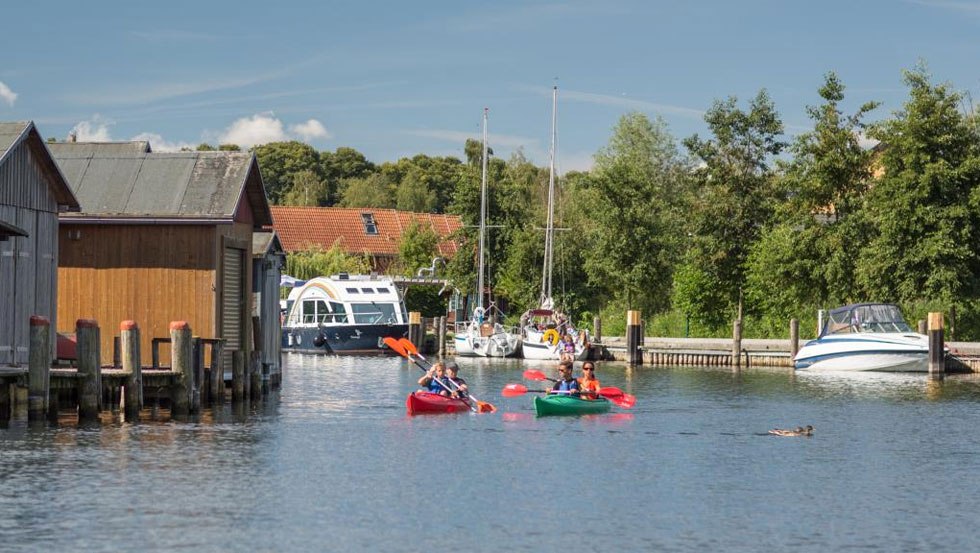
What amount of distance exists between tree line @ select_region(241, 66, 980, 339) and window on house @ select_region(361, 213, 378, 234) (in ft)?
53.9

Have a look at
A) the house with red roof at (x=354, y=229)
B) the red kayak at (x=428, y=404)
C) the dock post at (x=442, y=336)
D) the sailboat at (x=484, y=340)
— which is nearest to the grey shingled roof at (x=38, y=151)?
the red kayak at (x=428, y=404)

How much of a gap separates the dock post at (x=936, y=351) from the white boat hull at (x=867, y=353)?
50 cm

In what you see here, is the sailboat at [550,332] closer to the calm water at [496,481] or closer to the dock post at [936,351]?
the dock post at [936,351]

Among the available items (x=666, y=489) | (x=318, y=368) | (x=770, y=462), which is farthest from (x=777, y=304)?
(x=666, y=489)

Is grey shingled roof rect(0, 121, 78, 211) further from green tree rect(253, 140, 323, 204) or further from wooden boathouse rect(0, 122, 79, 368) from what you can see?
green tree rect(253, 140, 323, 204)

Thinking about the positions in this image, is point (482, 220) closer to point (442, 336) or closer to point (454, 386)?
point (442, 336)

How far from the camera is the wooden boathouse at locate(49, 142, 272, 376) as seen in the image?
37875 mm

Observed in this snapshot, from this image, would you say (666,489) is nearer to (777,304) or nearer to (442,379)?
(442,379)

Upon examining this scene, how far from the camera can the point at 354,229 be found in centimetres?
11269

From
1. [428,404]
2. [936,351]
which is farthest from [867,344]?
[428,404]

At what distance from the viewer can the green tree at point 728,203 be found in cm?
7488

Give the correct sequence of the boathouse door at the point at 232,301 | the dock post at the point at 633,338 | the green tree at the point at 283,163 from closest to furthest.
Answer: the boathouse door at the point at 232,301, the dock post at the point at 633,338, the green tree at the point at 283,163

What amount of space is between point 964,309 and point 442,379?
1151 inches

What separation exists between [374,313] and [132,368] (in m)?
47.4
